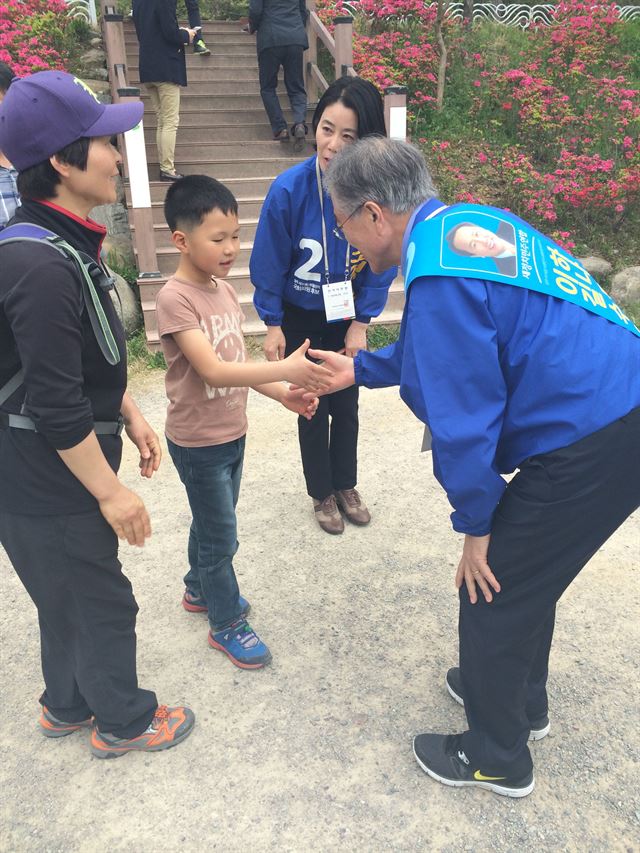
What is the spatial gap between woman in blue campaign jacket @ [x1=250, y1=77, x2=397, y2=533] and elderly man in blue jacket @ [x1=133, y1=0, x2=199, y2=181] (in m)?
4.27

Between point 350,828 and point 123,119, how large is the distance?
78.2 inches

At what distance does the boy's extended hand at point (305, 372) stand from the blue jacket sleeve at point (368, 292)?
88 cm

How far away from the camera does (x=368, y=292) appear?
9.73 feet

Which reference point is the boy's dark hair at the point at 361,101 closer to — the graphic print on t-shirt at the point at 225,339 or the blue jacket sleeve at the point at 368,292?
the blue jacket sleeve at the point at 368,292

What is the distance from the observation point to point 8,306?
1404mm

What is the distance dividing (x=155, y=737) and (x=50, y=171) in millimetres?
1693

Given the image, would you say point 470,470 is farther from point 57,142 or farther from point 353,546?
point 353,546

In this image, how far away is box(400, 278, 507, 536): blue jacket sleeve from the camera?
1.45 metres

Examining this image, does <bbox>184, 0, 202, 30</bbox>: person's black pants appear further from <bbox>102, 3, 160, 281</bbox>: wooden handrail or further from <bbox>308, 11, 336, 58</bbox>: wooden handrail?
<bbox>102, 3, 160, 281</bbox>: wooden handrail

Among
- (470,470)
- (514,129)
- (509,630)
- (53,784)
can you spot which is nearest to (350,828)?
(509,630)

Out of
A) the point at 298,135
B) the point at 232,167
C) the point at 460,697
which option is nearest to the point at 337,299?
the point at 460,697

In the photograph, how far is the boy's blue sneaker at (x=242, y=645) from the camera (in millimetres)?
2420

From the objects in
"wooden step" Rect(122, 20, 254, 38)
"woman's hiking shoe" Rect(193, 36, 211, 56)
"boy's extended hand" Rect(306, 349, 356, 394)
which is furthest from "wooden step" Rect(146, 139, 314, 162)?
"boy's extended hand" Rect(306, 349, 356, 394)

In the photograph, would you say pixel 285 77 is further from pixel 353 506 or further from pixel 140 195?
pixel 353 506
